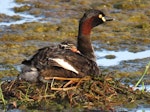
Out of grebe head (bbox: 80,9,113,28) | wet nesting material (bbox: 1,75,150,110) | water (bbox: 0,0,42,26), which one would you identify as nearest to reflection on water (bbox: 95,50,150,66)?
grebe head (bbox: 80,9,113,28)

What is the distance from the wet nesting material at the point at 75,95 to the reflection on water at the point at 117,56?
123 inches

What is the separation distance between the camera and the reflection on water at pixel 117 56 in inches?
572

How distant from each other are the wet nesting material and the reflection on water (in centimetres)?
313

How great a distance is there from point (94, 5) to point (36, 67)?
9546mm

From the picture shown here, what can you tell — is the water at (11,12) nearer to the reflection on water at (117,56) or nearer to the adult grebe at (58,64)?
the reflection on water at (117,56)

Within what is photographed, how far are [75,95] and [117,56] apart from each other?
428cm

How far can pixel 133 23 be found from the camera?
59.9ft

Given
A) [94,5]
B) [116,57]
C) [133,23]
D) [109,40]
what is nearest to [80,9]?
[94,5]

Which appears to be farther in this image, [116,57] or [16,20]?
[16,20]

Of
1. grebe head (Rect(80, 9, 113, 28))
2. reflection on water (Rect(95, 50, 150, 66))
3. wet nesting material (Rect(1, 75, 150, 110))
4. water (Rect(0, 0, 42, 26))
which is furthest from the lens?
water (Rect(0, 0, 42, 26))

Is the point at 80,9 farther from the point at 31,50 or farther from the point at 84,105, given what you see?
the point at 84,105

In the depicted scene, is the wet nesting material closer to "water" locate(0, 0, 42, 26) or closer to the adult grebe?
the adult grebe

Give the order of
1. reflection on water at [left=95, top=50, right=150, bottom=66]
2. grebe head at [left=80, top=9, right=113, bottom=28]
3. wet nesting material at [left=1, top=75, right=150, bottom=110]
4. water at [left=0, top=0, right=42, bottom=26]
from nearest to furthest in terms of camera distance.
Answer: wet nesting material at [left=1, top=75, right=150, bottom=110] → grebe head at [left=80, top=9, right=113, bottom=28] → reflection on water at [left=95, top=50, right=150, bottom=66] → water at [left=0, top=0, right=42, bottom=26]

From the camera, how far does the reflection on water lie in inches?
572
